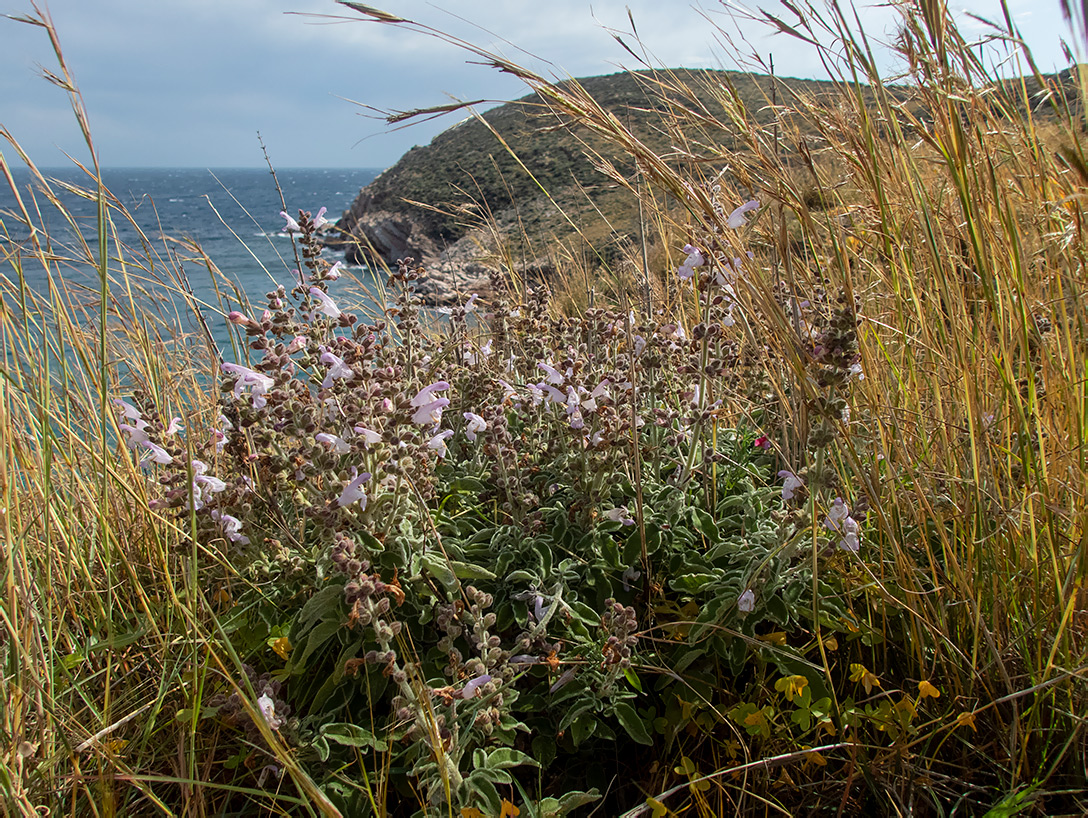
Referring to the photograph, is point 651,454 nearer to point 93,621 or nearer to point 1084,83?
point 1084,83

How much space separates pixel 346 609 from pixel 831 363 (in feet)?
3.85

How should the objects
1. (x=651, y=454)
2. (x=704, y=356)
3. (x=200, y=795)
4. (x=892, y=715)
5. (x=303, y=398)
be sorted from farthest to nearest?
(x=651, y=454)
(x=704, y=356)
(x=303, y=398)
(x=892, y=715)
(x=200, y=795)

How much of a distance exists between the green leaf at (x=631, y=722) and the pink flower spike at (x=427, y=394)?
2.66 feet

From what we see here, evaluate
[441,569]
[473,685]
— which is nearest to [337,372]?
[441,569]

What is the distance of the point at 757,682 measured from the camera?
5.24 feet

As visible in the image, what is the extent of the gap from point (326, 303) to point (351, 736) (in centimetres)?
108

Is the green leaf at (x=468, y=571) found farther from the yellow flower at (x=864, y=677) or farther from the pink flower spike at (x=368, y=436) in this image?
the yellow flower at (x=864, y=677)

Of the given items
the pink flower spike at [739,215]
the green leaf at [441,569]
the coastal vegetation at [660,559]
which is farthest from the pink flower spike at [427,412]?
the pink flower spike at [739,215]

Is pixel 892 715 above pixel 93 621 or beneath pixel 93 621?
beneath

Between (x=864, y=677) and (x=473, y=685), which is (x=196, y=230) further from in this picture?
(x=864, y=677)

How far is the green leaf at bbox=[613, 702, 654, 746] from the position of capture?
4.72 ft

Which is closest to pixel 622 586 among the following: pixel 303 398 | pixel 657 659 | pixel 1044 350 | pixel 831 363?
pixel 657 659

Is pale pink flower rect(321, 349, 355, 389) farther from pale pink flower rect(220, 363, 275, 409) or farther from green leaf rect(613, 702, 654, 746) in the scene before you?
green leaf rect(613, 702, 654, 746)

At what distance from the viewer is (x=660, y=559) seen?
1.86 m
